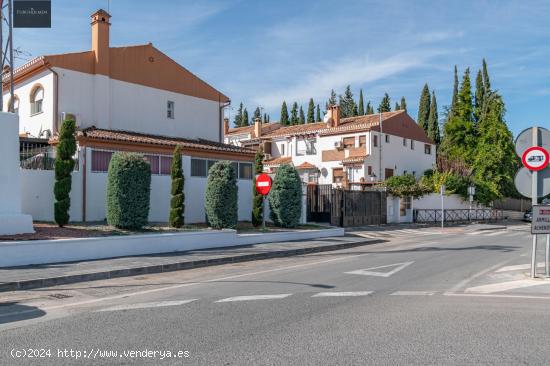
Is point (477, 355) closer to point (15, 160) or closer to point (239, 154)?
point (15, 160)

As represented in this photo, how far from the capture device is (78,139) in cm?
1820

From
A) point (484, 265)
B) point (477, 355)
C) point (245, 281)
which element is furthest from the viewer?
point (484, 265)

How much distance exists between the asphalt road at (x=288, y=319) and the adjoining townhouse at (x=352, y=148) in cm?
2814

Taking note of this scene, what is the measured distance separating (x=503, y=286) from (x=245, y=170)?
1672 cm

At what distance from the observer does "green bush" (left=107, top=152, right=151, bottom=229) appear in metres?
15.0

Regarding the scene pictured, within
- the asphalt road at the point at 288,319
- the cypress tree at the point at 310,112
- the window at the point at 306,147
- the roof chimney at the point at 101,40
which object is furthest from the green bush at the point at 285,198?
the cypress tree at the point at 310,112

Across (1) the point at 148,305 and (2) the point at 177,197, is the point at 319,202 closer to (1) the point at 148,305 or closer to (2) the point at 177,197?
(2) the point at 177,197

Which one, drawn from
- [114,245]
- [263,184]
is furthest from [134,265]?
[263,184]

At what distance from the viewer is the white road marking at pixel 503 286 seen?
8.94m

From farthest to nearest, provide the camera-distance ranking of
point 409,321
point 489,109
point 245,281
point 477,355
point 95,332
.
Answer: point 489,109 < point 245,281 < point 409,321 < point 95,332 < point 477,355

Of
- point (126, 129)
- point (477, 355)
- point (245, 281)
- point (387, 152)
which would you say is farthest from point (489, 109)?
point (477, 355)

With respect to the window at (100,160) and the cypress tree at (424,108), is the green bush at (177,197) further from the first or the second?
the cypress tree at (424,108)

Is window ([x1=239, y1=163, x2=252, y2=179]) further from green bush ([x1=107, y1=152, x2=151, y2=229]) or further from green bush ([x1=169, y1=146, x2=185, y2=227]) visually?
green bush ([x1=107, y1=152, x2=151, y2=229])

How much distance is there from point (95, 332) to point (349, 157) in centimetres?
3721
